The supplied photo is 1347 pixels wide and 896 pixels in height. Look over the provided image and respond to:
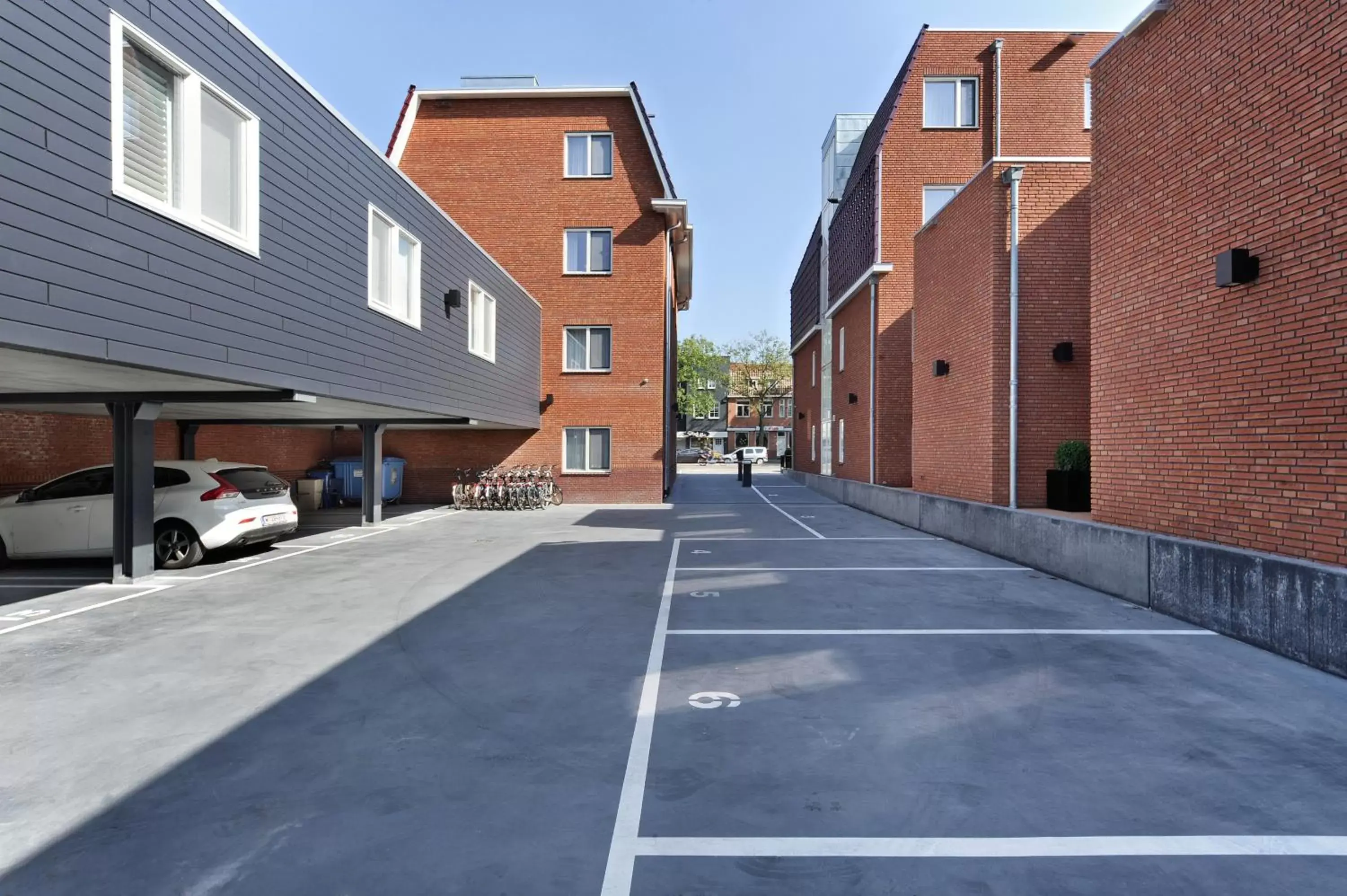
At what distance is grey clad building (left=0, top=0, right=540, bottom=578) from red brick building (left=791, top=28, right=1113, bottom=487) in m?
12.6

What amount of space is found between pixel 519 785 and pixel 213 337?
563 centimetres

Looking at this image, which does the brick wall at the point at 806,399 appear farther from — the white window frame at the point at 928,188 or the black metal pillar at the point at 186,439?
the black metal pillar at the point at 186,439

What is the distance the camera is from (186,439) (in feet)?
43.3

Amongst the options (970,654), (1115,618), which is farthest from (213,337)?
(1115,618)

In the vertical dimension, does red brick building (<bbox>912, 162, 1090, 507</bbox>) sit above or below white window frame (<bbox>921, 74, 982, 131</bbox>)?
below

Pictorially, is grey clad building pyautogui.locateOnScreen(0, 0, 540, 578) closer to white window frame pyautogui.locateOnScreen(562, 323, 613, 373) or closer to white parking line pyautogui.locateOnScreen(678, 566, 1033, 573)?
white parking line pyautogui.locateOnScreen(678, 566, 1033, 573)

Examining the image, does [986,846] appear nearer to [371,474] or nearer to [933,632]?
[933,632]

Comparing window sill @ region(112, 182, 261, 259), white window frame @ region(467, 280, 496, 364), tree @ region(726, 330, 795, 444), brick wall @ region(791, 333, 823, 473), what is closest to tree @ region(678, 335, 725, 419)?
tree @ region(726, 330, 795, 444)

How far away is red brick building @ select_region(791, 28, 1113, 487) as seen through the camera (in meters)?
19.8

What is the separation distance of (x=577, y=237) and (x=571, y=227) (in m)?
0.35

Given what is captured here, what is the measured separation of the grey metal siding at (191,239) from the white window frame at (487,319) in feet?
8.02

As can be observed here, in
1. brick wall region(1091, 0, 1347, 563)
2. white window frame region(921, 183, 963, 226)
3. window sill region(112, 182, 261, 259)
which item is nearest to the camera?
brick wall region(1091, 0, 1347, 563)

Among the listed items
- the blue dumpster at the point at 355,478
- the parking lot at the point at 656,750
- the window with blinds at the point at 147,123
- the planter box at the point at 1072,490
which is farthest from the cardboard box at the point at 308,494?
the planter box at the point at 1072,490

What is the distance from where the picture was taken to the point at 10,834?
303cm
